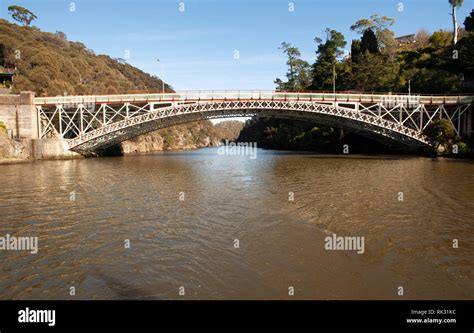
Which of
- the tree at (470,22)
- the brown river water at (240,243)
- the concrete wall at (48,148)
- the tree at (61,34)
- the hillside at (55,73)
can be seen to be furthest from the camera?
the tree at (61,34)

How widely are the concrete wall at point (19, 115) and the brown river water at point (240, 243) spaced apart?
94.3 ft

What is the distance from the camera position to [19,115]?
1644 inches

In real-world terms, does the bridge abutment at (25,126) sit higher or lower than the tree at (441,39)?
lower

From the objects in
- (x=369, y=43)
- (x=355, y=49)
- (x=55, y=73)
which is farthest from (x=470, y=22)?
(x=55, y=73)

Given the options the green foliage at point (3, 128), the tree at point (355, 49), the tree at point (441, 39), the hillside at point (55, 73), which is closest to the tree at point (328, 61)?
the tree at point (355, 49)

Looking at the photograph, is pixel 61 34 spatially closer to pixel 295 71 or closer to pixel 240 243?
pixel 295 71

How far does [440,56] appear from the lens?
63375 millimetres

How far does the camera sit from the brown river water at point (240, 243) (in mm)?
6527

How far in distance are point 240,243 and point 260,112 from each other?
39641 millimetres

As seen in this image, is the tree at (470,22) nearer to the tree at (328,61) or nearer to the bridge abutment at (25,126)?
the tree at (328,61)

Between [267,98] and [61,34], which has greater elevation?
[61,34]

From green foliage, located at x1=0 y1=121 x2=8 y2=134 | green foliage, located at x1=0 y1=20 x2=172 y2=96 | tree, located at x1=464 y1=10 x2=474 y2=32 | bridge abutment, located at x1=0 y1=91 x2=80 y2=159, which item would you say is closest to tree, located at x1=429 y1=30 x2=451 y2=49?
tree, located at x1=464 y1=10 x2=474 y2=32
